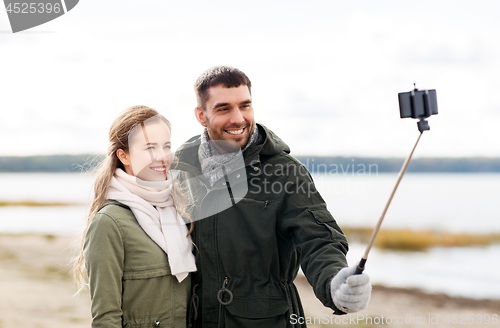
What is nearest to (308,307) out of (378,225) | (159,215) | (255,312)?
(255,312)

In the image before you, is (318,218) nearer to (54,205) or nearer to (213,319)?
(213,319)

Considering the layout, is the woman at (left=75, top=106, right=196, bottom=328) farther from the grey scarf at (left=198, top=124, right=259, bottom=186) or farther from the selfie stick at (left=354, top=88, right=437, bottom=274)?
the selfie stick at (left=354, top=88, right=437, bottom=274)

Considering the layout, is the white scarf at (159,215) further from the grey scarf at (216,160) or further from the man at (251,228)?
the grey scarf at (216,160)

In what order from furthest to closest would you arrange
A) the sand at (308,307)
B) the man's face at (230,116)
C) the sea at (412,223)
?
the sea at (412,223), the sand at (308,307), the man's face at (230,116)

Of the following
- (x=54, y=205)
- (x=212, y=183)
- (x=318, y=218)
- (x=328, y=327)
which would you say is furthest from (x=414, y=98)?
(x=54, y=205)

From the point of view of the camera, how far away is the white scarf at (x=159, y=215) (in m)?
2.29

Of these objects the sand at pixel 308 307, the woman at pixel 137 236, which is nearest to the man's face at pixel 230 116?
the woman at pixel 137 236

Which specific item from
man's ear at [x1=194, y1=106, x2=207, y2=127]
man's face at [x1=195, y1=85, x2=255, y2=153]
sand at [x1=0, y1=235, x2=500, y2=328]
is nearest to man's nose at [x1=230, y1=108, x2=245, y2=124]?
man's face at [x1=195, y1=85, x2=255, y2=153]

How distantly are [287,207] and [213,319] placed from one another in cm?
75

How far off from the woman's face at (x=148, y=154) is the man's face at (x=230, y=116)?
33 cm

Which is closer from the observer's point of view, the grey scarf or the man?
the man

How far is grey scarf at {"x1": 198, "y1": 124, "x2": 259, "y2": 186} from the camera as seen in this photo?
249 centimetres

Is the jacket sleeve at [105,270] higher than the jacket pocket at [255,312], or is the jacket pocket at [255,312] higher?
the jacket sleeve at [105,270]

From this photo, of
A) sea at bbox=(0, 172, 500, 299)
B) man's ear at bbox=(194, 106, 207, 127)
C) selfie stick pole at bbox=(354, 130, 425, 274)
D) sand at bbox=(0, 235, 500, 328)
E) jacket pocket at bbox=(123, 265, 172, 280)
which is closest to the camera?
selfie stick pole at bbox=(354, 130, 425, 274)
